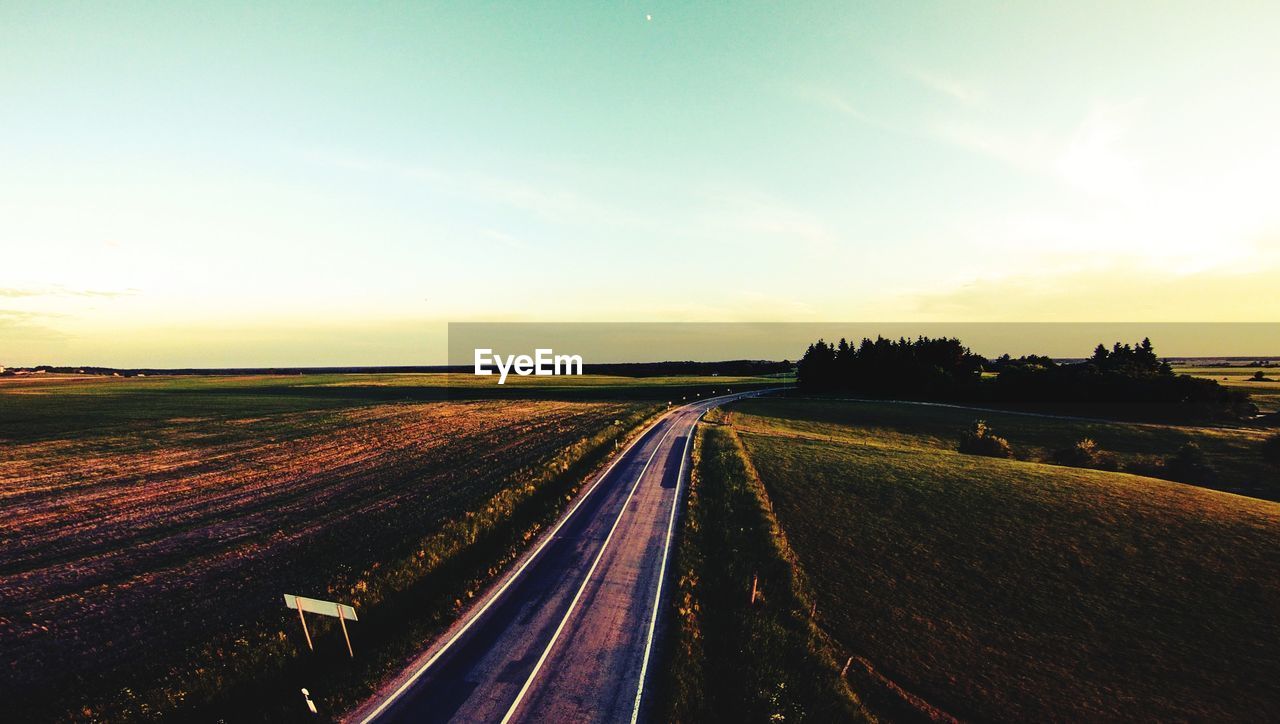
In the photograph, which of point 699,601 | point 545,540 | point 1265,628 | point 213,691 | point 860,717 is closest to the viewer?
point 860,717

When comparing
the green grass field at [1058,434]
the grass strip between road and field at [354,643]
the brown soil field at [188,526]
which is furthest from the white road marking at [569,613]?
the green grass field at [1058,434]

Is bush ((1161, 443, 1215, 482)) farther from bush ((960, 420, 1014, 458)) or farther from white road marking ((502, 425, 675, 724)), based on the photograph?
white road marking ((502, 425, 675, 724))

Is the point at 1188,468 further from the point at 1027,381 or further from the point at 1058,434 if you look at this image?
the point at 1027,381

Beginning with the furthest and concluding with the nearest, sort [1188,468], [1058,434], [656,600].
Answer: [1058,434] < [1188,468] < [656,600]

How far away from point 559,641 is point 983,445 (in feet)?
163

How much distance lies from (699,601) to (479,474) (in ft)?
76.2

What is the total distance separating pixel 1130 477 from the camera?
119 ft

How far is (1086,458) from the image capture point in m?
42.8

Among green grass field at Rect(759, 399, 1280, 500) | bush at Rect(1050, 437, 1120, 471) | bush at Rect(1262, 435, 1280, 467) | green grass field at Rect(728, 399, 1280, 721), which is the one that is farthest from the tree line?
green grass field at Rect(728, 399, 1280, 721)

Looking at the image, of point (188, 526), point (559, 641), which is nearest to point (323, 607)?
point (559, 641)

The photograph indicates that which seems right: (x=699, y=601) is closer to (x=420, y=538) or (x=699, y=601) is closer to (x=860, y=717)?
(x=860, y=717)

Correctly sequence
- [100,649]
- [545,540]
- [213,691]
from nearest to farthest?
[213,691] < [100,649] < [545,540]

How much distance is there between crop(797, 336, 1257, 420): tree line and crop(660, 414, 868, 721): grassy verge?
73.6 metres

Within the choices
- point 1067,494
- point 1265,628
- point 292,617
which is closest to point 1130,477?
point 1067,494
